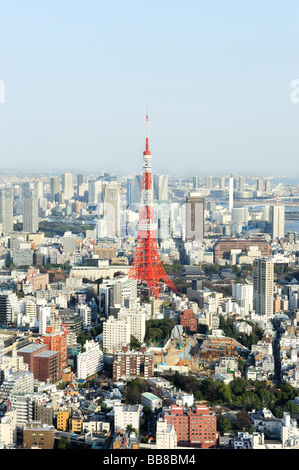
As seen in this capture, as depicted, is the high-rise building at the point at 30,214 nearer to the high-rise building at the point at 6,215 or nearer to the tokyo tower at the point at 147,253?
Result: the high-rise building at the point at 6,215

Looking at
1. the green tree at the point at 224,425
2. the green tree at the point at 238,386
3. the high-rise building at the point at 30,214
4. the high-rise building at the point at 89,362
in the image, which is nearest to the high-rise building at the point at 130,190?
the high-rise building at the point at 30,214

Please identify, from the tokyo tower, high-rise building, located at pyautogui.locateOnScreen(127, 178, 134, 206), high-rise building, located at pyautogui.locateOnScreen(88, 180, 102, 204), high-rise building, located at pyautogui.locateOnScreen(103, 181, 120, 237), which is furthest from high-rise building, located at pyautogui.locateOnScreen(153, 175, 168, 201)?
high-rise building, located at pyautogui.locateOnScreen(88, 180, 102, 204)

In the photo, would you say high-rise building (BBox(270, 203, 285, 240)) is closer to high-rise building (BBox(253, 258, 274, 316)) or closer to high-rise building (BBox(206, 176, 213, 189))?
high-rise building (BBox(206, 176, 213, 189))

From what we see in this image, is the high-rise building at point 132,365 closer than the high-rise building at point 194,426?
No

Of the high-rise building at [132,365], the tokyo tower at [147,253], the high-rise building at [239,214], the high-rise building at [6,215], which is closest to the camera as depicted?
the high-rise building at [132,365]

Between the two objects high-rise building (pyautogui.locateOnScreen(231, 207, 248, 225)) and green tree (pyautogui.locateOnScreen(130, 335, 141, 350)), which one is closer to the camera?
green tree (pyautogui.locateOnScreen(130, 335, 141, 350))

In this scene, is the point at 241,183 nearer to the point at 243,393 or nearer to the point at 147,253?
the point at 147,253
